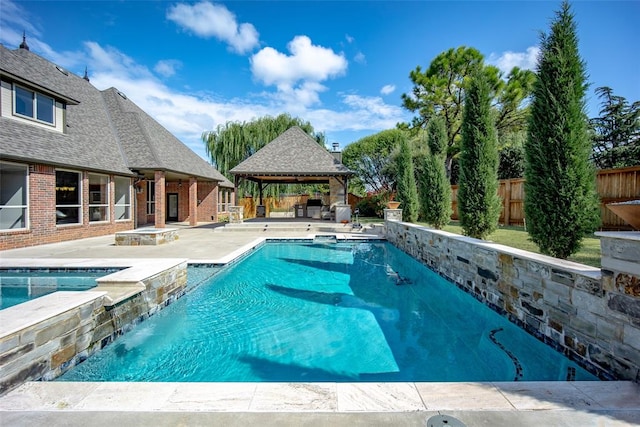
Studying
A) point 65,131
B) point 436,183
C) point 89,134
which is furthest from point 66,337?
point 89,134

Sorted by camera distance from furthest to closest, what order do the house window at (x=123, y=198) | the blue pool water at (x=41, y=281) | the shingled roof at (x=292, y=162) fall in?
the shingled roof at (x=292, y=162) < the house window at (x=123, y=198) < the blue pool water at (x=41, y=281)

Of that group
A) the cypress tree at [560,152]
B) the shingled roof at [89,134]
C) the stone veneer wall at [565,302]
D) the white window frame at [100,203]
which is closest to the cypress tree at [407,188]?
the stone veneer wall at [565,302]

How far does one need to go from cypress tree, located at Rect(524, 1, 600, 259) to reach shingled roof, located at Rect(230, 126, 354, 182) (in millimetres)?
11739

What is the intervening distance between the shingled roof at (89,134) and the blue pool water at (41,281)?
4095 mm

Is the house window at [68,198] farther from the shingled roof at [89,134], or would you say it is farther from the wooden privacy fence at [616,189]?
the wooden privacy fence at [616,189]

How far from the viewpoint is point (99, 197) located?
1270cm

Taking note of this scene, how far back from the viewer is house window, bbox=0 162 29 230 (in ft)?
29.9

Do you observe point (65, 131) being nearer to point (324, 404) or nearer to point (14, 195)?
point (14, 195)

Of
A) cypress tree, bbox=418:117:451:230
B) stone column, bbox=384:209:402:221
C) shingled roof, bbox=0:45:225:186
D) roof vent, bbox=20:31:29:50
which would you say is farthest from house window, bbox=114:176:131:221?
cypress tree, bbox=418:117:451:230

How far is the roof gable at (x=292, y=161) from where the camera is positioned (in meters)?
16.6

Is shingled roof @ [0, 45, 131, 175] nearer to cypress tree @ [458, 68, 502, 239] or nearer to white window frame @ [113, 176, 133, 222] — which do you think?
white window frame @ [113, 176, 133, 222]

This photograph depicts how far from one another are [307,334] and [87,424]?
107 inches

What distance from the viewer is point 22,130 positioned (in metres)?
9.72

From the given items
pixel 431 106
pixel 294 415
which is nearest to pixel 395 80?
pixel 431 106
